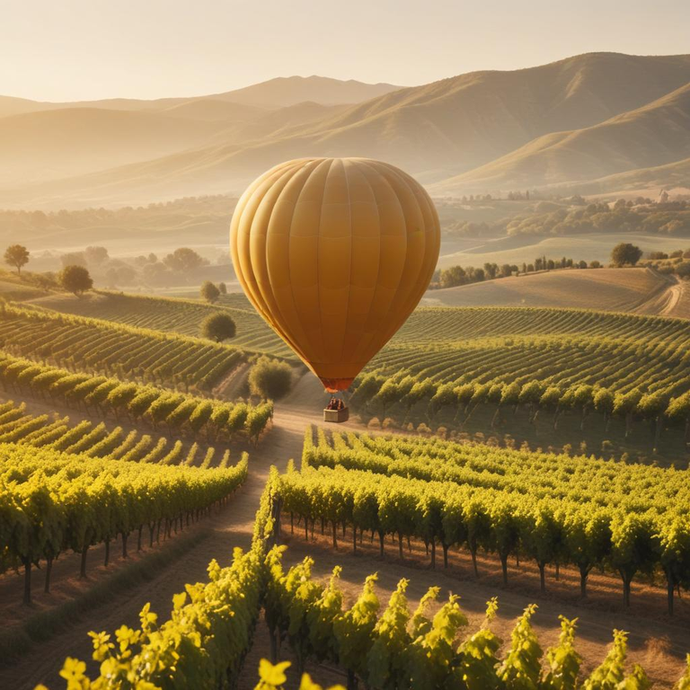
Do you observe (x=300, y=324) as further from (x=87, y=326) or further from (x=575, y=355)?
(x=87, y=326)

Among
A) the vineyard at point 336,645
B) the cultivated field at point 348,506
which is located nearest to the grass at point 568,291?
the cultivated field at point 348,506

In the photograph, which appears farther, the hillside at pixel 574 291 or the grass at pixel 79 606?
the hillside at pixel 574 291

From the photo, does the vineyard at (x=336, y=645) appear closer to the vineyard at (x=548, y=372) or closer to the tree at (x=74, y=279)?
the vineyard at (x=548, y=372)

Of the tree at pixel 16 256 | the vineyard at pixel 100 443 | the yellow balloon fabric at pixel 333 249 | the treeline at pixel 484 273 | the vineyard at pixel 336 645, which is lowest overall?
the treeline at pixel 484 273

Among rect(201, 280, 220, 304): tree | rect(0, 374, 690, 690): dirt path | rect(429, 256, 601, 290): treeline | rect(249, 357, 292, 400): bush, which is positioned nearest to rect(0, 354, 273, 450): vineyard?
rect(249, 357, 292, 400): bush

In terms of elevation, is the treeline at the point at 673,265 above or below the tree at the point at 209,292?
below

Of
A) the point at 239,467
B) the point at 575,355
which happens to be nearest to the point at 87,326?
the point at 239,467

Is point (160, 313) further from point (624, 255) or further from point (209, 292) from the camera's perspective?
point (624, 255)
